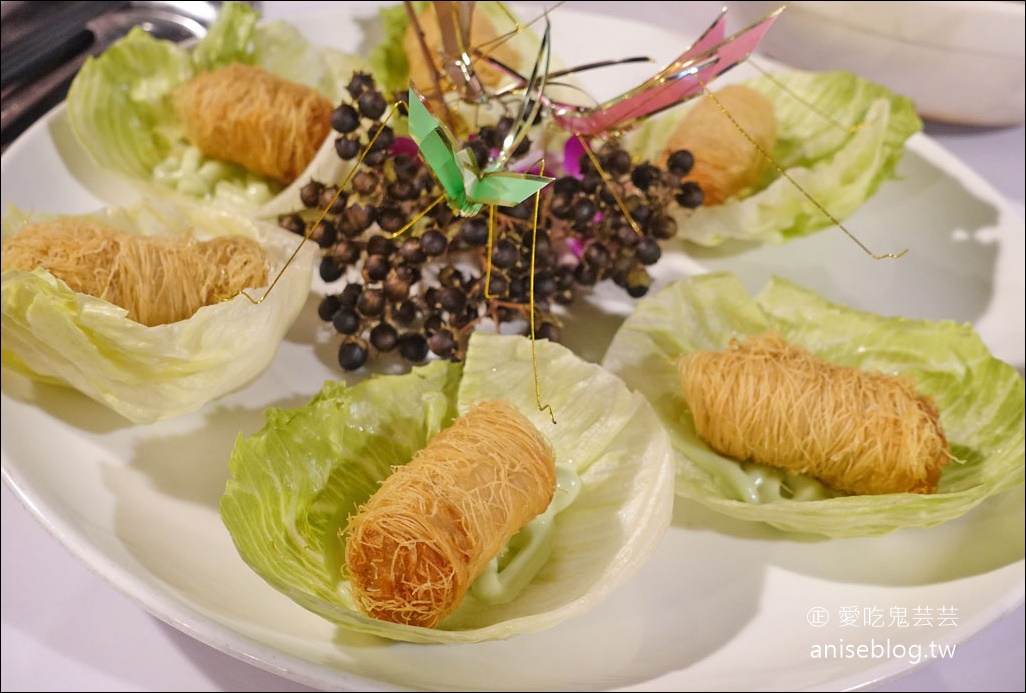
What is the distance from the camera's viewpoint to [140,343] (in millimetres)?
1298

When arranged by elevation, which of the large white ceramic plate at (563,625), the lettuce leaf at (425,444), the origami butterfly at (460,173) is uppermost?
the origami butterfly at (460,173)

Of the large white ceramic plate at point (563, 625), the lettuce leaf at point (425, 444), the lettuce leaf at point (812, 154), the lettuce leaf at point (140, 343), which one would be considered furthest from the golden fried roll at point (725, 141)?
the lettuce leaf at point (140, 343)

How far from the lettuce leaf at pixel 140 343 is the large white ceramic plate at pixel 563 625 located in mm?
78

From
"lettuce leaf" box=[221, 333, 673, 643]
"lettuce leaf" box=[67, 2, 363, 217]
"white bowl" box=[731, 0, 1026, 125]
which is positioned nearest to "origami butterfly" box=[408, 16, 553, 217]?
"lettuce leaf" box=[221, 333, 673, 643]

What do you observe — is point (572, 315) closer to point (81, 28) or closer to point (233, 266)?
point (233, 266)

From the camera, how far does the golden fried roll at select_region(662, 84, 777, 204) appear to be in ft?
6.16

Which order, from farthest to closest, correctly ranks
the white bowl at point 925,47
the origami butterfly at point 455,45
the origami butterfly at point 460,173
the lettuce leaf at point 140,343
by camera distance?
the white bowl at point 925,47 < the origami butterfly at point 455,45 < the lettuce leaf at point 140,343 < the origami butterfly at point 460,173

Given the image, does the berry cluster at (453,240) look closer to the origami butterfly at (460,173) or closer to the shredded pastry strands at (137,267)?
the shredded pastry strands at (137,267)

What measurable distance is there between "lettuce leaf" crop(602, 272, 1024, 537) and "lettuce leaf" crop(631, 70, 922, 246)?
22 cm

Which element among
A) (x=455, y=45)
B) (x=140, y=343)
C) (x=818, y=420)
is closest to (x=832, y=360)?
(x=818, y=420)

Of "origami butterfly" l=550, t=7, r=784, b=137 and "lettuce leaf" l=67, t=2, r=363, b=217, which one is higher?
"origami butterfly" l=550, t=7, r=784, b=137

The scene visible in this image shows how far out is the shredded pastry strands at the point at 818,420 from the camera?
1.37m

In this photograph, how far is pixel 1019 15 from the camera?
2.00 m

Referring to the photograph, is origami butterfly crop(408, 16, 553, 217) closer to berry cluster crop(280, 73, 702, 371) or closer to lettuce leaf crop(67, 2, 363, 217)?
berry cluster crop(280, 73, 702, 371)
